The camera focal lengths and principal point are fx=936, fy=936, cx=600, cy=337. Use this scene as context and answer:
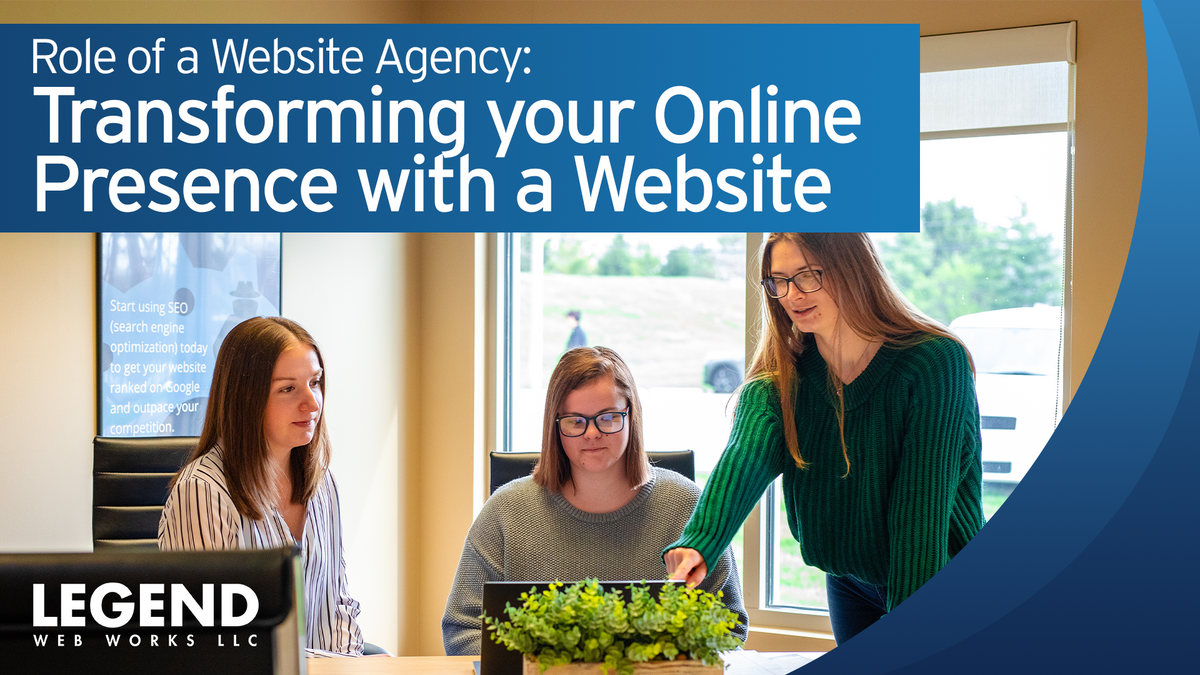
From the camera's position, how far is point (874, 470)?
1649 mm

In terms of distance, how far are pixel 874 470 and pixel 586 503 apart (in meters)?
0.63

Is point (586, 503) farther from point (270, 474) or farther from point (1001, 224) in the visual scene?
point (1001, 224)

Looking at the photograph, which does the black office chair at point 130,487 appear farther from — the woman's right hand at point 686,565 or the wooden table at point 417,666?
the woman's right hand at point 686,565

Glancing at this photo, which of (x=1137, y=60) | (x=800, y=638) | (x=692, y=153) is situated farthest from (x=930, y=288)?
(x=692, y=153)

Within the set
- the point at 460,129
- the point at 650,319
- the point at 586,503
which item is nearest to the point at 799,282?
the point at 586,503

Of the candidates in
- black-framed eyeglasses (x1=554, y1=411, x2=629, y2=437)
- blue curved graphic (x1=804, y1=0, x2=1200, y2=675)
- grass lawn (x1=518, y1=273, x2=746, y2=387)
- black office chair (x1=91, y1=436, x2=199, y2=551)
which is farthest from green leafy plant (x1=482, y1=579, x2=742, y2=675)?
grass lawn (x1=518, y1=273, x2=746, y2=387)

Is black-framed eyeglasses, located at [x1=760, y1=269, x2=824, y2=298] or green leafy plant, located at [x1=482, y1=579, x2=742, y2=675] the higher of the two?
black-framed eyeglasses, located at [x1=760, y1=269, x2=824, y2=298]

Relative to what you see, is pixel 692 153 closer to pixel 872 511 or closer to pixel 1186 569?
pixel 872 511

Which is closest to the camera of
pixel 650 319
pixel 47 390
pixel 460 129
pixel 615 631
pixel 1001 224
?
pixel 615 631

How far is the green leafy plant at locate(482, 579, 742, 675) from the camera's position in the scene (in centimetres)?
125

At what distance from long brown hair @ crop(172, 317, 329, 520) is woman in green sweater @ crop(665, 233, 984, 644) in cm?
79

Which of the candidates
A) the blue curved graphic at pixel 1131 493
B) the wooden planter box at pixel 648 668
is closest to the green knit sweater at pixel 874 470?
the wooden planter box at pixel 648 668

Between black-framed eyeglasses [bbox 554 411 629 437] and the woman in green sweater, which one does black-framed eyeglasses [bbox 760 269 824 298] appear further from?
black-framed eyeglasses [bbox 554 411 629 437]

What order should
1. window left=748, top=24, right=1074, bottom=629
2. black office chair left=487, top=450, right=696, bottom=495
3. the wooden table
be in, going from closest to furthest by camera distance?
the wooden table < black office chair left=487, top=450, right=696, bottom=495 < window left=748, top=24, right=1074, bottom=629
